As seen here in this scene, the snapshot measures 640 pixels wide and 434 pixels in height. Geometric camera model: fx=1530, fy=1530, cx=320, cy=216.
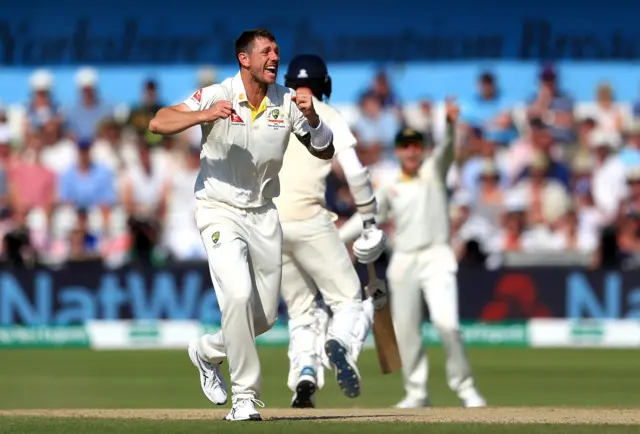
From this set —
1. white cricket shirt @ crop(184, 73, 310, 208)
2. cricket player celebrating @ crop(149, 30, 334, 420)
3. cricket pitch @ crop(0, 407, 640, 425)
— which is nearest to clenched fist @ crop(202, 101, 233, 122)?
cricket player celebrating @ crop(149, 30, 334, 420)

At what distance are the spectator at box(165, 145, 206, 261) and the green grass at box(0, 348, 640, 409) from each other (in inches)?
47.0

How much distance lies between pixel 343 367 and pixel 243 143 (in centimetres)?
138

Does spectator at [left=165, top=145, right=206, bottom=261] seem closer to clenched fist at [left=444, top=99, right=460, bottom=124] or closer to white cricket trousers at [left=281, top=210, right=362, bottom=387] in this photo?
clenched fist at [left=444, top=99, right=460, bottom=124]

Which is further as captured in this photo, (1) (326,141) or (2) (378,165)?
(2) (378,165)

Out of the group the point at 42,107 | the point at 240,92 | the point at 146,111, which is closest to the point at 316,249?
the point at 240,92

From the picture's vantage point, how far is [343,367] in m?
7.65

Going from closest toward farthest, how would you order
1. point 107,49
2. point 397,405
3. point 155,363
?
1. point 397,405
2. point 155,363
3. point 107,49

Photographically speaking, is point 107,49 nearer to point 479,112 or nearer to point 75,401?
point 479,112

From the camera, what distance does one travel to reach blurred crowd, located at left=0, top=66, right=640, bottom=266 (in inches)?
585

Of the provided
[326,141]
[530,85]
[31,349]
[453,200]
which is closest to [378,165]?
[453,200]

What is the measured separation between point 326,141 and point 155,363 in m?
6.75

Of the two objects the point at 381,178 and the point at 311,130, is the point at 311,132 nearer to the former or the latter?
the point at 311,130

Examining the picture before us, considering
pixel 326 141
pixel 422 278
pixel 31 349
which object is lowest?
pixel 31 349

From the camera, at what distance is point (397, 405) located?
Result: 10031mm
